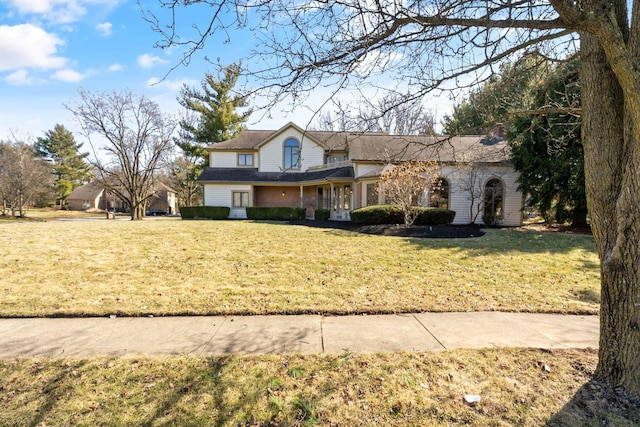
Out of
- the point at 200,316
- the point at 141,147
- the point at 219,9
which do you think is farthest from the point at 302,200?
the point at 219,9

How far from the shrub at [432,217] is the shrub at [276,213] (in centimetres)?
948

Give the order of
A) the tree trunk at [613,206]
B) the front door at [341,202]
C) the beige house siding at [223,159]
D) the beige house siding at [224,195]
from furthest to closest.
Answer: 1. the beige house siding at [223,159]
2. the beige house siding at [224,195]
3. the front door at [341,202]
4. the tree trunk at [613,206]

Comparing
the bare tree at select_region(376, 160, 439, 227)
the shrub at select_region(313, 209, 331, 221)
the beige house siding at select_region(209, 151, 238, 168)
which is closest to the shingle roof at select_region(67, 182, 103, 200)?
the beige house siding at select_region(209, 151, 238, 168)

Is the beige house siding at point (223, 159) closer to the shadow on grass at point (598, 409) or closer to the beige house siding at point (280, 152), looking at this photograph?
the beige house siding at point (280, 152)

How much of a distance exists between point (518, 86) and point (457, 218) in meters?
15.8

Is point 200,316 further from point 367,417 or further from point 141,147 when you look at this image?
point 141,147

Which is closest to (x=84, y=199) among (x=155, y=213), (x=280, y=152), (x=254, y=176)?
(x=155, y=213)

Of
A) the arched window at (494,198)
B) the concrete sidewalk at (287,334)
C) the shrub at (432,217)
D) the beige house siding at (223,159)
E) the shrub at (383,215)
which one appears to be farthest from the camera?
the beige house siding at (223,159)

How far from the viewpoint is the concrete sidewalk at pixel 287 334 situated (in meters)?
3.58

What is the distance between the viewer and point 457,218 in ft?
63.6

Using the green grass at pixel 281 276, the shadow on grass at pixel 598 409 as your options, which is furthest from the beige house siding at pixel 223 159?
the shadow on grass at pixel 598 409

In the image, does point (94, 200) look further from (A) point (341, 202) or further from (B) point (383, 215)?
(B) point (383, 215)

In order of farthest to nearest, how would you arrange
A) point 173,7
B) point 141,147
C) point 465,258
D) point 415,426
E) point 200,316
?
point 141,147 → point 465,258 → point 200,316 → point 173,7 → point 415,426

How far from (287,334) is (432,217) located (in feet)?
45.4
